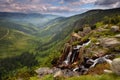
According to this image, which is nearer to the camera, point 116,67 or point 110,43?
point 116,67

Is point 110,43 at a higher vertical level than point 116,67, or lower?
lower

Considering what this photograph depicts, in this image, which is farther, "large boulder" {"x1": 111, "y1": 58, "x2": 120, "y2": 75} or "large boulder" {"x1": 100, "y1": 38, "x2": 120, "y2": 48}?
"large boulder" {"x1": 100, "y1": 38, "x2": 120, "y2": 48}

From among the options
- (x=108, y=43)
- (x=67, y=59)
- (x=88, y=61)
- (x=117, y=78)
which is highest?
(x=117, y=78)

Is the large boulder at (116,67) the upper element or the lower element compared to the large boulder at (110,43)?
upper

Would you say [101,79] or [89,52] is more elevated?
[101,79]

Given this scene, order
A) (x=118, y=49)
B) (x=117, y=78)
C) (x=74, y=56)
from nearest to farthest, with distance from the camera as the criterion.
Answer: (x=117, y=78) → (x=118, y=49) → (x=74, y=56)

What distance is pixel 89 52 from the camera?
73938 mm

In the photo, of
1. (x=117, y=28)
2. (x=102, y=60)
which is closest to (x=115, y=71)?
(x=102, y=60)

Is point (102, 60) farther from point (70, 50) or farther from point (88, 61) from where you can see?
point (70, 50)

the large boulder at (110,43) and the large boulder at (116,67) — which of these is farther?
the large boulder at (110,43)

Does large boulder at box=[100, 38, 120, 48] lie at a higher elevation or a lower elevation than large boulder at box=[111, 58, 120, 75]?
lower

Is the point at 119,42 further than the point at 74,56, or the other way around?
the point at 74,56

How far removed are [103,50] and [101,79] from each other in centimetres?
4437

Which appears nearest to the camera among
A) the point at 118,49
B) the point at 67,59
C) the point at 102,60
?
the point at 102,60
